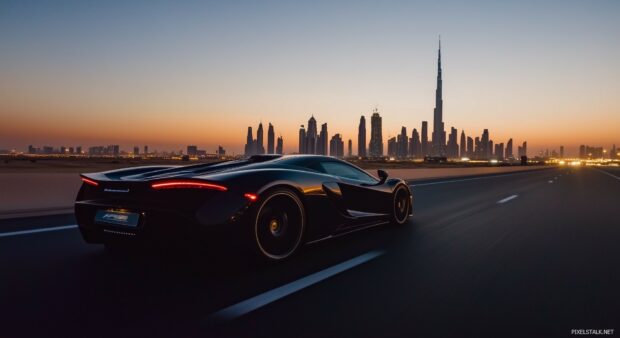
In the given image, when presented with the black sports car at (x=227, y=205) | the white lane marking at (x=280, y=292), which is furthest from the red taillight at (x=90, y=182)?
the white lane marking at (x=280, y=292)

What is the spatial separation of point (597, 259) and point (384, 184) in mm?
2886

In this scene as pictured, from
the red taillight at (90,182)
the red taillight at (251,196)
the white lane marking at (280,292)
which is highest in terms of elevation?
the red taillight at (90,182)

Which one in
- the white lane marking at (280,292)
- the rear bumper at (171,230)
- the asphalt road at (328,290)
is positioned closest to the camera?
the asphalt road at (328,290)

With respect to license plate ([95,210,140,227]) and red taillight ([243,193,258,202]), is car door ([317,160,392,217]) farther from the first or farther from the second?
license plate ([95,210,140,227])

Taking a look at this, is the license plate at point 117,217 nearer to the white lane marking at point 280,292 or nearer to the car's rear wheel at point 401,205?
the white lane marking at point 280,292

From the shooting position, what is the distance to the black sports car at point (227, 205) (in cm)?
413

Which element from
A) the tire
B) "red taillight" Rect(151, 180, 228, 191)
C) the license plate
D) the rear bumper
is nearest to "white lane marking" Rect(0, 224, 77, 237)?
the license plate

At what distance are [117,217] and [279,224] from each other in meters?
1.60

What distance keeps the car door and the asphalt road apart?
46 cm

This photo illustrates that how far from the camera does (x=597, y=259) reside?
5.29 meters

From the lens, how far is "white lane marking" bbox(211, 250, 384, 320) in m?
3.26

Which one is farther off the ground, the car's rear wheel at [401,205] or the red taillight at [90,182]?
the red taillight at [90,182]

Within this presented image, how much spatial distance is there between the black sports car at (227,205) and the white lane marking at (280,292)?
56 cm

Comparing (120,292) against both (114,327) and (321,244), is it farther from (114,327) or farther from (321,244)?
(321,244)
